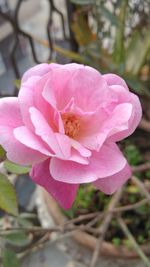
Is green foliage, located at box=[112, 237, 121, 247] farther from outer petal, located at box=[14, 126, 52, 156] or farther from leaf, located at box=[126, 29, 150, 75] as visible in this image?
outer petal, located at box=[14, 126, 52, 156]

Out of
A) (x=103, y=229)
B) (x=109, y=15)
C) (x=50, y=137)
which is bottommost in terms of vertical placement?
(x=103, y=229)

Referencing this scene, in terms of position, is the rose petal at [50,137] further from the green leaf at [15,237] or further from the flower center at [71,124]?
the green leaf at [15,237]

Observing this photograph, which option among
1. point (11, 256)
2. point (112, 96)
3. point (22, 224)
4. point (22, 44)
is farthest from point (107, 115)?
point (22, 44)

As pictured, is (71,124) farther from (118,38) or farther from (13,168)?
(118,38)

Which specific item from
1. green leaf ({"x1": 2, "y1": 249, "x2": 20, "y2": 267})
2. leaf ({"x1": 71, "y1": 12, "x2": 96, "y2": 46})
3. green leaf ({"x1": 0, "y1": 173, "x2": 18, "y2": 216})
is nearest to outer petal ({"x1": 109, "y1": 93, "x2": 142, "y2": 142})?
green leaf ({"x1": 0, "y1": 173, "x2": 18, "y2": 216})

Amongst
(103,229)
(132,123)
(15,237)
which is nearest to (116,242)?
(103,229)
